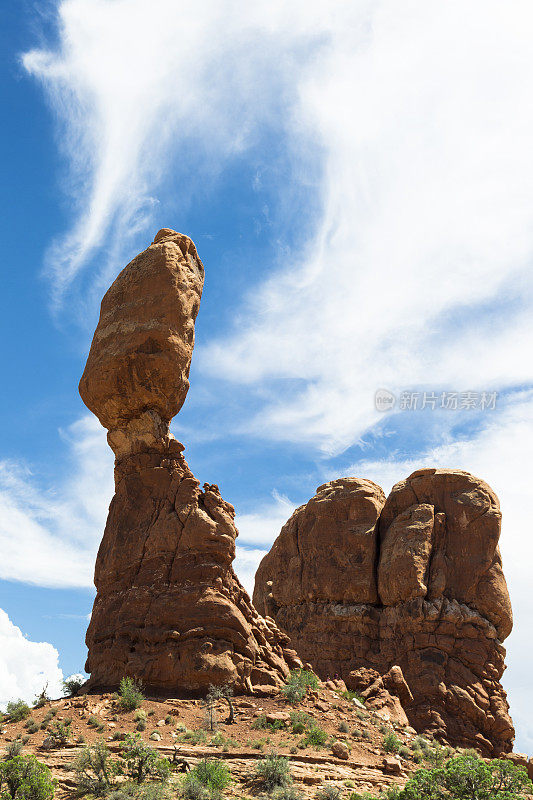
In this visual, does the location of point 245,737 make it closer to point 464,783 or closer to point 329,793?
point 329,793

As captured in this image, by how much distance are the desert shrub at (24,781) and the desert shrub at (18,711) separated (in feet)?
21.0

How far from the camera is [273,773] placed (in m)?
16.6

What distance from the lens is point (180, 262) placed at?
29.8 meters

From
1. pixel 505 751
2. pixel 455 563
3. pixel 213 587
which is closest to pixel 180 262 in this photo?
pixel 213 587

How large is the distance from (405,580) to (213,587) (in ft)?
61.6

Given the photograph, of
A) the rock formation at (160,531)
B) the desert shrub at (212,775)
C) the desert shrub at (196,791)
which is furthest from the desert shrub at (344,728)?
the desert shrub at (196,791)

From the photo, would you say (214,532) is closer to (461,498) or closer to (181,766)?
(181,766)

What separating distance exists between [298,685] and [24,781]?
11172mm

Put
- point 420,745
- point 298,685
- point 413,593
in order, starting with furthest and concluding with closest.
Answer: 1. point 413,593
2. point 298,685
3. point 420,745

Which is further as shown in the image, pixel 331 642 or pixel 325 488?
pixel 325 488

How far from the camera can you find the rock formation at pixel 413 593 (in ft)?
119

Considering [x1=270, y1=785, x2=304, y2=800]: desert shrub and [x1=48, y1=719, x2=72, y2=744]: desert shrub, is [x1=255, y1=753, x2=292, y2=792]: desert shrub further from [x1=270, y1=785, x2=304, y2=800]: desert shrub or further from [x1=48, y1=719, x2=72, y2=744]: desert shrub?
[x1=48, y1=719, x2=72, y2=744]: desert shrub

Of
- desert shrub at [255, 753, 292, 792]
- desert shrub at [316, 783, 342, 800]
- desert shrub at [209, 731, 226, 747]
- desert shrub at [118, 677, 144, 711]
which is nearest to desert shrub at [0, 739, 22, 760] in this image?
desert shrub at [118, 677, 144, 711]

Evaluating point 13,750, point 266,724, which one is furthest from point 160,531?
point 13,750
